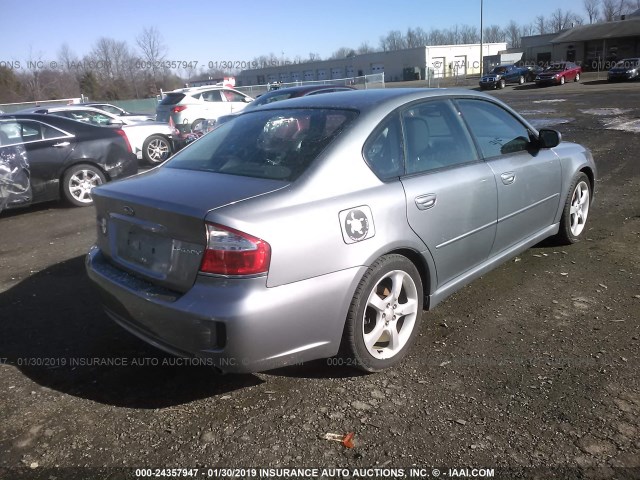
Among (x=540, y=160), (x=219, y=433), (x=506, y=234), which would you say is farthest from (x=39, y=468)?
(x=540, y=160)

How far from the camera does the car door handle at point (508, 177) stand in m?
3.70

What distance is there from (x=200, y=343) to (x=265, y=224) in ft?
2.15

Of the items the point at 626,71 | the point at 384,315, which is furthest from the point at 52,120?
the point at 626,71

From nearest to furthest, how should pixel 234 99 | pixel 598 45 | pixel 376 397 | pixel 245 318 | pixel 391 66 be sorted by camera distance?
1. pixel 245 318
2. pixel 376 397
3. pixel 234 99
4. pixel 598 45
5. pixel 391 66

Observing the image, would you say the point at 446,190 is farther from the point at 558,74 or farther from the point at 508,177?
the point at 558,74

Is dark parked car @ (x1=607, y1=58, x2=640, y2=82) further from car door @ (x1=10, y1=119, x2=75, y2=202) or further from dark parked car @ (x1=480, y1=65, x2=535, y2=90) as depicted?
car door @ (x1=10, y1=119, x2=75, y2=202)

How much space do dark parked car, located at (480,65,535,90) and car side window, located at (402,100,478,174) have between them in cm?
A: 4094

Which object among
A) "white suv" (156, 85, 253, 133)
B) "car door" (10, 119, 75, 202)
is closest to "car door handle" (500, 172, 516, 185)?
"car door" (10, 119, 75, 202)

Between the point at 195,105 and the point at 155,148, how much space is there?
14.7 feet

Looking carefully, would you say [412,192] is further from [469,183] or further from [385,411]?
[385,411]

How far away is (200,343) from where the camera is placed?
2.45 metres

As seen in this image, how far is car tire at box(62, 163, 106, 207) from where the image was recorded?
7469 mm

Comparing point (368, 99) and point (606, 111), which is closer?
point (368, 99)

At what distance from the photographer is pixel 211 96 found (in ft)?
51.6
